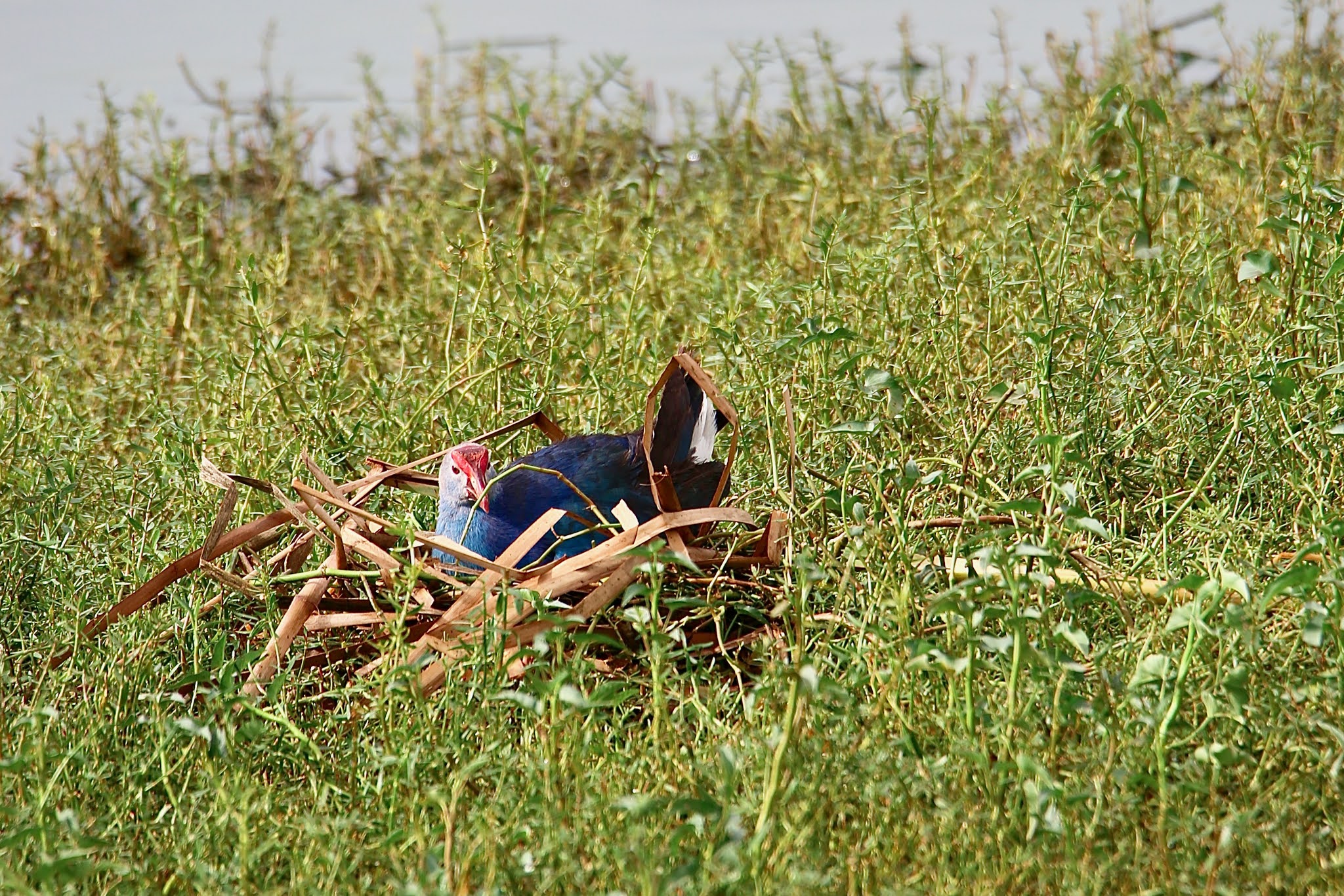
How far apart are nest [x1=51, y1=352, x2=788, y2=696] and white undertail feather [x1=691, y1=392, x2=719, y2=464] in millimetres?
216

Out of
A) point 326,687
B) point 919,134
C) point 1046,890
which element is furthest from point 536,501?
point 919,134

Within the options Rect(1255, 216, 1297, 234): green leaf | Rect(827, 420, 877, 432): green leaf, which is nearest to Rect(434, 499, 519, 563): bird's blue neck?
Rect(827, 420, 877, 432): green leaf

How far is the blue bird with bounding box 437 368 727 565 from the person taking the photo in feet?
9.09

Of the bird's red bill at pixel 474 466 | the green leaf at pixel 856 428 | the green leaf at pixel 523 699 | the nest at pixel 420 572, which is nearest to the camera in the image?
the green leaf at pixel 523 699

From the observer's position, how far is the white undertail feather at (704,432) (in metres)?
2.92

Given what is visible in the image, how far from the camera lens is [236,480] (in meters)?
2.60

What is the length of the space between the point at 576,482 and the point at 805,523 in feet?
1.80

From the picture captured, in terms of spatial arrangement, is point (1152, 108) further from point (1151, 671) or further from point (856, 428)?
point (1151, 671)

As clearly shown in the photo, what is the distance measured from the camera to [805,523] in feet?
8.32

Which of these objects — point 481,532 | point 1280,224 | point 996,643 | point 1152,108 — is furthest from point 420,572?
point 1280,224

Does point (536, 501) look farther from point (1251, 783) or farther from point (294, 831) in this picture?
point (1251, 783)

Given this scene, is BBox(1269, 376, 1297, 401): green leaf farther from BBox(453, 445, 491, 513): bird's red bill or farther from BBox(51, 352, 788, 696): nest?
BBox(453, 445, 491, 513): bird's red bill

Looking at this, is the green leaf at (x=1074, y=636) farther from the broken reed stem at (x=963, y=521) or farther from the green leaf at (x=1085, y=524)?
the broken reed stem at (x=963, y=521)

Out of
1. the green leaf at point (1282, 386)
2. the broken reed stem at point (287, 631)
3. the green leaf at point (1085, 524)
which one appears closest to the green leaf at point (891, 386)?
the green leaf at point (1085, 524)
